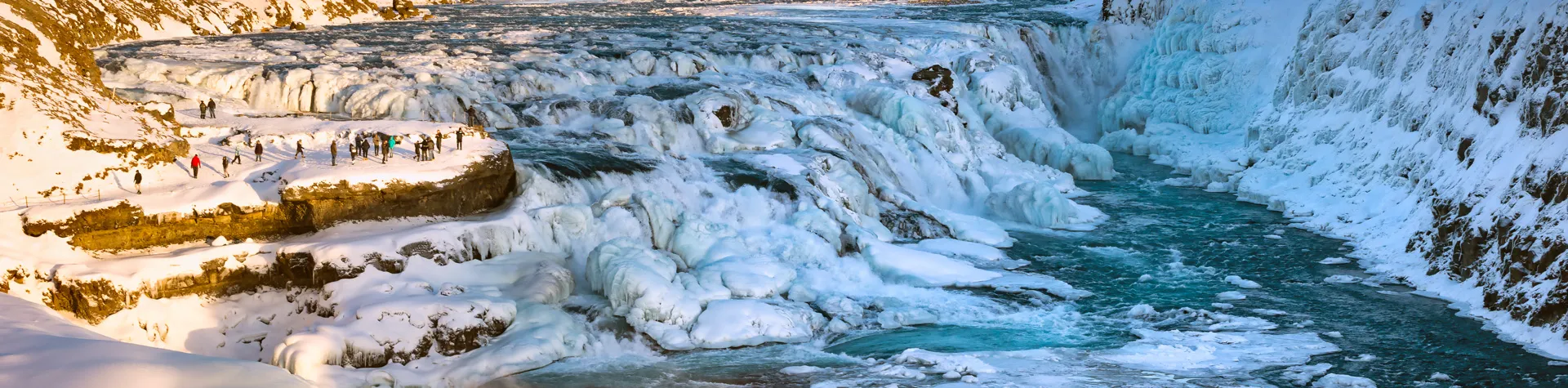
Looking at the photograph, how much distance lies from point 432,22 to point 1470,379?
133 ft

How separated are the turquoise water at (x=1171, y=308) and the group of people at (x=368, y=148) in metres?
6.34

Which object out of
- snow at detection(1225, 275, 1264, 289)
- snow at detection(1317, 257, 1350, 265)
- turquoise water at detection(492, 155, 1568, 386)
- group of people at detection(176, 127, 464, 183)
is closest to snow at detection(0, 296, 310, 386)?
turquoise water at detection(492, 155, 1568, 386)

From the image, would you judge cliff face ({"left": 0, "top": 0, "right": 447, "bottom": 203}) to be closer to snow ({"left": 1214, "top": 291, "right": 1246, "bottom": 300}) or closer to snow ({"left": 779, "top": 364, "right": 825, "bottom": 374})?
snow ({"left": 779, "top": 364, "right": 825, "bottom": 374})

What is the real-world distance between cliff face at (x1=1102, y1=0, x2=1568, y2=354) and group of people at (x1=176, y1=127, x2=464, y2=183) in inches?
744

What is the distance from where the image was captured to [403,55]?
35.2 m

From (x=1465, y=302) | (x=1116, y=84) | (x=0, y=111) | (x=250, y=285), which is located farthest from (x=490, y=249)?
(x=1116, y=84)

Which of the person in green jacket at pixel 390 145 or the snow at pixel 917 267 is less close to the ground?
the person in green jacket at pixel 390 145

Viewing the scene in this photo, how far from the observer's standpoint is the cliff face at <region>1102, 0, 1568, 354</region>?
22.3m

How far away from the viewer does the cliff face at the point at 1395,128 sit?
877 inches

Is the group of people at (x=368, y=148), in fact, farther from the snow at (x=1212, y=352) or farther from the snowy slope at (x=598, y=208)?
the snow at (x=1212, y=352)

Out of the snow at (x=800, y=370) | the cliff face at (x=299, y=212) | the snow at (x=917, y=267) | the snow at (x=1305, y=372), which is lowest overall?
the snow at (x=800, y=370)

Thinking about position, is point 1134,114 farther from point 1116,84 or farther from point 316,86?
point 316,86

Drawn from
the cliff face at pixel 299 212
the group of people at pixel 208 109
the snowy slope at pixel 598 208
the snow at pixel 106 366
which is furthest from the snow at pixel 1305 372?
the group of people at pixel 208 109

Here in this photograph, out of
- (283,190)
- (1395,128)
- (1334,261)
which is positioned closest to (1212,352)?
(1334,261)
